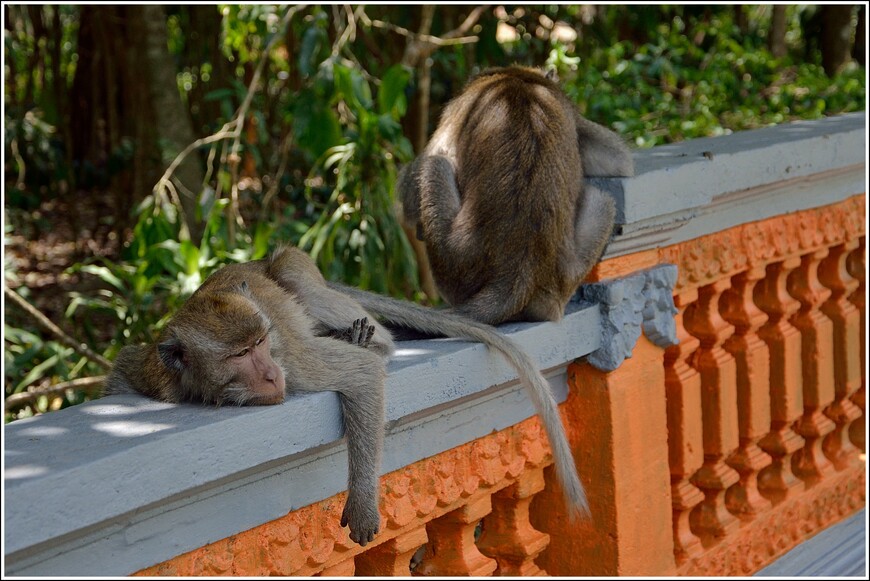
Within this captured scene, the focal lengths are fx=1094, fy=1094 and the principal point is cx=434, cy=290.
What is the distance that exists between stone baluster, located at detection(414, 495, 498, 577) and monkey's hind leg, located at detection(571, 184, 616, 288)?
624 mm

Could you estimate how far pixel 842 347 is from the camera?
11.7 ft

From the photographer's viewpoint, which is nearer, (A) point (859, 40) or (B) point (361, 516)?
(B) point (361, 516)

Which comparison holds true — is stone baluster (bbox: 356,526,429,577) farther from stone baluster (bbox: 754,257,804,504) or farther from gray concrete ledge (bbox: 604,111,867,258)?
stone baluster (bbox: 754,257,804,504)

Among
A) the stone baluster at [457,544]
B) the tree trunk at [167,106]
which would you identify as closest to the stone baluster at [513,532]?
the stone baluster at [457,544]

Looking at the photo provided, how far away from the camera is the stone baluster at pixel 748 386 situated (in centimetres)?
316

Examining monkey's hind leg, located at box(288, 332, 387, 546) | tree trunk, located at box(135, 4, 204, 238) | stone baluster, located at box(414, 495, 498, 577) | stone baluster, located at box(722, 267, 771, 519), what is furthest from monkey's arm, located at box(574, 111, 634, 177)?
tree trunk, located at box(135, 4, 204, 238)

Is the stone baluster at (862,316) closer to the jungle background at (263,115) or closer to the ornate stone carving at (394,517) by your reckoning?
the ornate stone carving at (394,517)

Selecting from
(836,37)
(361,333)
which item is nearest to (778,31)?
(836,37)

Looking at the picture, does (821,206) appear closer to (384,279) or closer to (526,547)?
(526,547)

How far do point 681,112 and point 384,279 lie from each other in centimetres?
225

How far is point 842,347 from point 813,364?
0.65 ft

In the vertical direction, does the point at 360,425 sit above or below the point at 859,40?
above

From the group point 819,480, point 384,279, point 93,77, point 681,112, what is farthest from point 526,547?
point 93,77

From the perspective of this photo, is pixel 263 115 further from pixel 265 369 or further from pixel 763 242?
pixel 265 369
